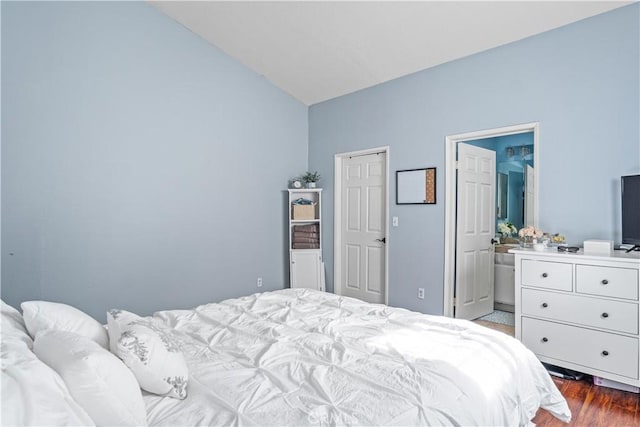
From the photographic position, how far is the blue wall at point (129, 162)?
286 centimetres

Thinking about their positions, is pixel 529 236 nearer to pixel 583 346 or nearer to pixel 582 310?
pixel 582 310

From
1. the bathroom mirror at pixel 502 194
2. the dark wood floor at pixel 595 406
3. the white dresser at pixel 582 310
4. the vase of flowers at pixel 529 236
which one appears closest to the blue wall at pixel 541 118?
the vase of flowers at pixel 529 236

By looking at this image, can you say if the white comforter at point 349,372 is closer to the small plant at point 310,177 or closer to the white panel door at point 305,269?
the white panel door at point 305,269

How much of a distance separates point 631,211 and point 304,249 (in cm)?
316

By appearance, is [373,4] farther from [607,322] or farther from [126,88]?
[607,322]

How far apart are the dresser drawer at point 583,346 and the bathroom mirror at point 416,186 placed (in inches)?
58.0

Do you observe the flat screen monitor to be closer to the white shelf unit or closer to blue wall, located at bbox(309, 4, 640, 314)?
blue wall, located at bbox(309, 4, 640, 314)

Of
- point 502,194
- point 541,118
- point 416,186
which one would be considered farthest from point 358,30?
point 502,194

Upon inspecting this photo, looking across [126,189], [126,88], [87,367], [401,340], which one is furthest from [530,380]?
[126,88]

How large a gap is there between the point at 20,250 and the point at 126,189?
92cm

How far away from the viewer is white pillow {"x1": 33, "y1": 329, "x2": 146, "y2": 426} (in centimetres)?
95

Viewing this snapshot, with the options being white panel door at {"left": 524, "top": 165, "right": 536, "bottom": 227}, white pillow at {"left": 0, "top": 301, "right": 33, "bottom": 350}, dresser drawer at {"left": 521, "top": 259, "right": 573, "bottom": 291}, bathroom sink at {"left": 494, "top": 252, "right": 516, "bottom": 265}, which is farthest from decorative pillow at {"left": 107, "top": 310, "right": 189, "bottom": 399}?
white panel door at {"left": 524, "top": 165, "right": 536, "bottom": 227}

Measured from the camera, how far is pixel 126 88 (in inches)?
132

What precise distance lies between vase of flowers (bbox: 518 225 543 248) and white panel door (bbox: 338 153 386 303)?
161 cm
